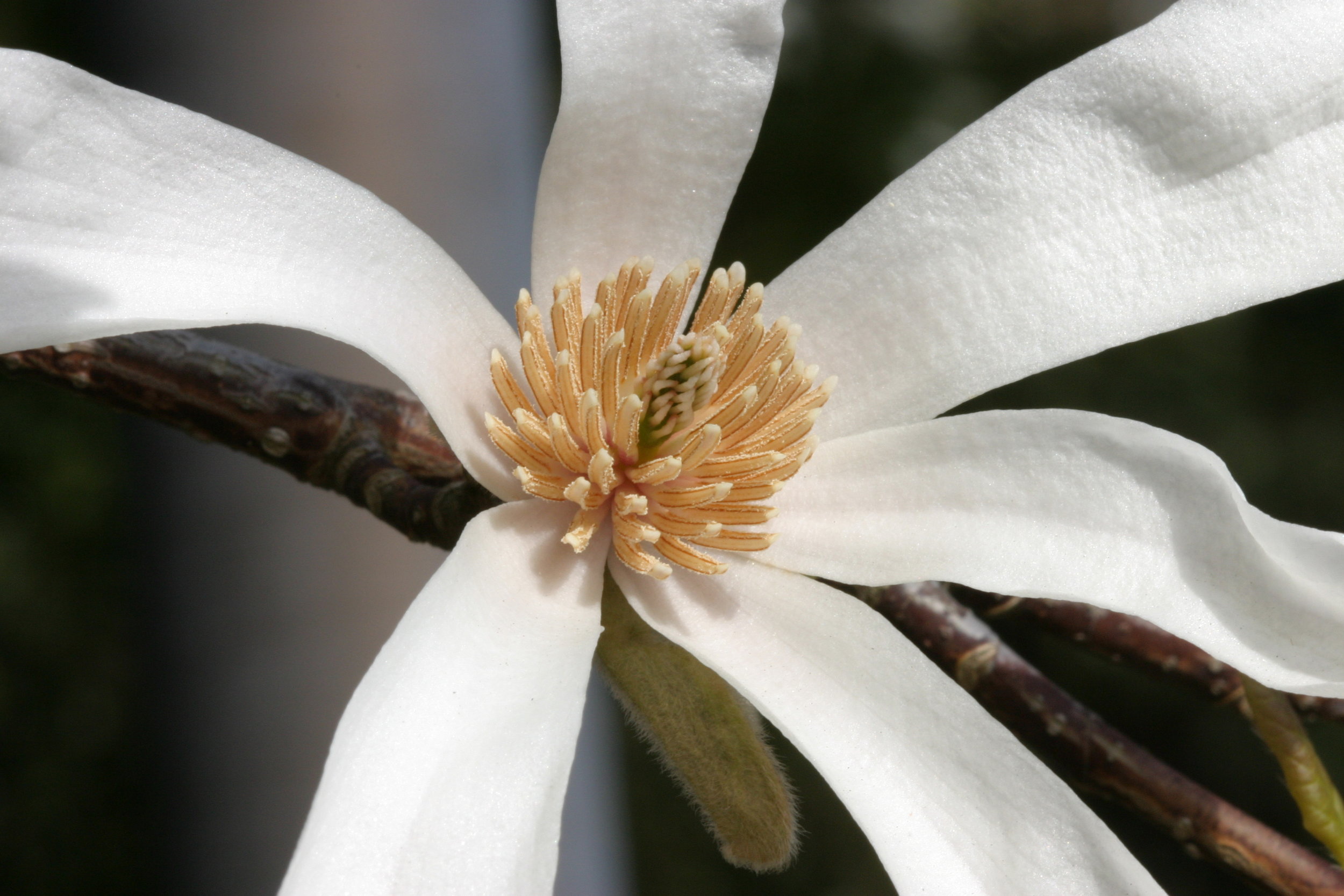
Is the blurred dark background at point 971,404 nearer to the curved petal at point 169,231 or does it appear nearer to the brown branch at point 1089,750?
the brown branch at point 1089,750

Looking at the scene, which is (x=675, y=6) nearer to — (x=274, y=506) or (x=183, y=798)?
(x=274, y=506)

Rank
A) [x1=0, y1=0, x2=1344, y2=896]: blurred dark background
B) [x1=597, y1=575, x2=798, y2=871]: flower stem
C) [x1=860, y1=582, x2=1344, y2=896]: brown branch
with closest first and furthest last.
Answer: [x1=597, y1=575, x2=798, y2=871]: flower stem, [x1=860, y1=582, x2=1344, y2=896]: brown branch, [x1=0, y1=0, x2=1344, y2=896]: blurred dark background

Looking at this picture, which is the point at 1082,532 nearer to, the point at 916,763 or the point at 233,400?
the point at 916,763

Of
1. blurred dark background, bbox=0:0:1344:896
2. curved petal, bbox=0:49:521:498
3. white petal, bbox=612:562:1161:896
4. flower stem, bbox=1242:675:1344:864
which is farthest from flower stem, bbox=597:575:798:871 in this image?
blurred dark background, bbox=0:0:1344:896

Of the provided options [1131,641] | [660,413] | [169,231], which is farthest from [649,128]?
[1131,641]

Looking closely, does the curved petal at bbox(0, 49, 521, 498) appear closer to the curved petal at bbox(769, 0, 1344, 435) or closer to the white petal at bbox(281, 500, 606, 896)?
the white petal at bbox(281, 500, 606, 896)

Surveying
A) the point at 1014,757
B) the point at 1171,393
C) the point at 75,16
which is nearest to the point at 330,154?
the point at 75,16

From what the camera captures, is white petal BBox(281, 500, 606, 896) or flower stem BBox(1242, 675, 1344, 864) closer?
white petal BBox(281, 500, 606, 896)
